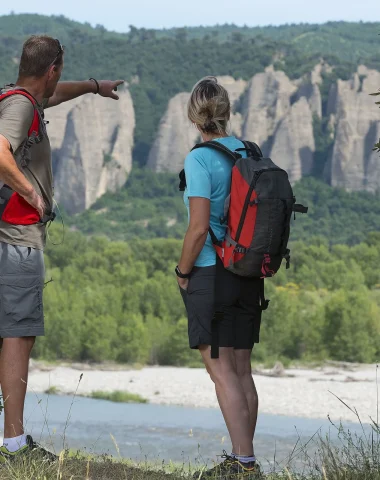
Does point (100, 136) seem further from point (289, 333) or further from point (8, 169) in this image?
point (8, 169)

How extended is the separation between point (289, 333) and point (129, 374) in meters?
7.27

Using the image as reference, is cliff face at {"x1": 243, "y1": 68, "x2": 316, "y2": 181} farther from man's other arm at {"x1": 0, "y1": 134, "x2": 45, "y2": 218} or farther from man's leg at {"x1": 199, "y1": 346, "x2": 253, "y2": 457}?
man's other arm at {"x1": 0, "y1": 134, "x2": 45, "y2": 218}

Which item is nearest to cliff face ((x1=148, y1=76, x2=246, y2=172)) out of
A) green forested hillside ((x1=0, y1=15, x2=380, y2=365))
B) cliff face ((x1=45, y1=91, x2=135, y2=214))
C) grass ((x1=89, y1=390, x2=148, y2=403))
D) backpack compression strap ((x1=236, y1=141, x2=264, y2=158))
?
green forested hillside ((x1=0, y1=15, x2=380, y2=365))

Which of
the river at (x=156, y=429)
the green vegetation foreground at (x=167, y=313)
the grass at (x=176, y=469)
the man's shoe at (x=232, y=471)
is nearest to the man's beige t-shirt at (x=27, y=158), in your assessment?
the grass at (x=176, y=469)

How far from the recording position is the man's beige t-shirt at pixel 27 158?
373cm

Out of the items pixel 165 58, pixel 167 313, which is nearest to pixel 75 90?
pixel 167 313

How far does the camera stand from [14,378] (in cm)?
392

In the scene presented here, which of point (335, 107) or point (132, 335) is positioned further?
point (335, 107)

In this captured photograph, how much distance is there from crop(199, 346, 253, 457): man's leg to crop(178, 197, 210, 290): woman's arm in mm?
373

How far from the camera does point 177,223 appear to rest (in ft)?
286

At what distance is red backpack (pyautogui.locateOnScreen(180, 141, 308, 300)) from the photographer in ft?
12.4

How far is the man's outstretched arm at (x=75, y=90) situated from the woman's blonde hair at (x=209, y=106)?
2.12 feet

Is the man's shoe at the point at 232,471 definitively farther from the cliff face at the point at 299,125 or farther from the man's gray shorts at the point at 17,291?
the cliff face at the point at 299,125

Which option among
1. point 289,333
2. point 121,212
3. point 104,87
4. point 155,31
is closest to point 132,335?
point 289,333
